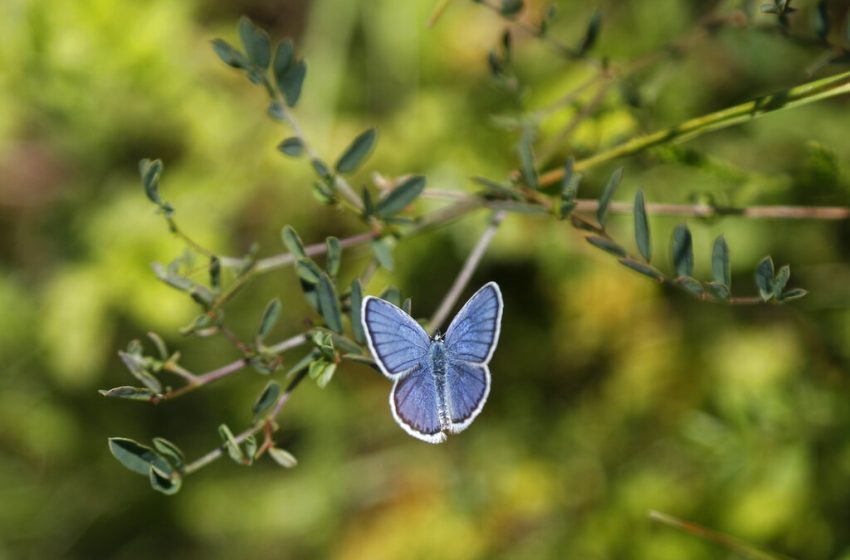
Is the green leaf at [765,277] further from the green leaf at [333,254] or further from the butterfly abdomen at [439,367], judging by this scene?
the green leaf at [333,254]

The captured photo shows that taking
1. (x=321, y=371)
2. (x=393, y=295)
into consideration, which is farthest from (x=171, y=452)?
(x=393, y=295)

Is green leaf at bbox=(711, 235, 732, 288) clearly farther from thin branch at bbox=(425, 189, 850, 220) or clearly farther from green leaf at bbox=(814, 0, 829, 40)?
green leaf at bbox=(814, 0, 829, 40)

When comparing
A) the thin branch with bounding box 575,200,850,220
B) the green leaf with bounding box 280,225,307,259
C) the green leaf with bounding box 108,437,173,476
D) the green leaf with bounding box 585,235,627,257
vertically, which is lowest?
the green leaf with bounding box 108,437,173,476

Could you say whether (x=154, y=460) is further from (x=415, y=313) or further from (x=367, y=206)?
(x=415, y=313)

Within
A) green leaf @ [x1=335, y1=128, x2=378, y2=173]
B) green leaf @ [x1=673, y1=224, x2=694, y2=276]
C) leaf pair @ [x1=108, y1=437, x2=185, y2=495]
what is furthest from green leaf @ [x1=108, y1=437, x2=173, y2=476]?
green leaf @ [x1=673, y1=224, x2=694, y2=276]

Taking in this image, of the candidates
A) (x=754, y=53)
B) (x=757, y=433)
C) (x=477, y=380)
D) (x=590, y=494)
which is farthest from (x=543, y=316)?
(x=477, y=380)

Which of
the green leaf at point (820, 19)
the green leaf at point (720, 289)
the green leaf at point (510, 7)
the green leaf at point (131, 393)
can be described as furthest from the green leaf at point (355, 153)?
the green leaf at point (820, 19)

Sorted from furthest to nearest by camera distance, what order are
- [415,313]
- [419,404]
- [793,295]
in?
[415,313] → [419,404] → [793,295]
